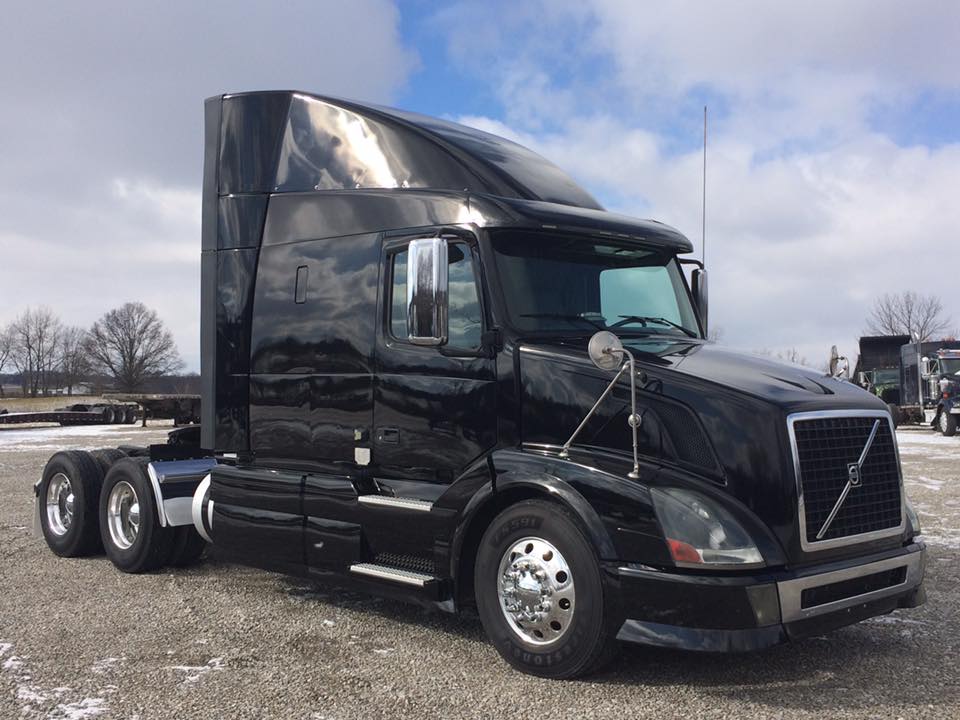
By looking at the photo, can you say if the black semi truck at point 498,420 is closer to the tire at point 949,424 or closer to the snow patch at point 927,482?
the snow patch at point 927,482

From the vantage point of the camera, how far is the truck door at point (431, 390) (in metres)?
5.32

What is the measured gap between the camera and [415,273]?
16.8ft

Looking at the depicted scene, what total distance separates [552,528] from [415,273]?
1568mm

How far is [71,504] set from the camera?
838 cm

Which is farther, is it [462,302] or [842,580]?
[462,302]

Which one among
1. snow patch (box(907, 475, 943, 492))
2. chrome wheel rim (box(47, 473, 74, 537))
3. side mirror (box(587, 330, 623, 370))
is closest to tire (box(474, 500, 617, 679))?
side mirror (box(587, 330, 623, 370))

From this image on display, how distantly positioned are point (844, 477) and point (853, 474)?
0.06m

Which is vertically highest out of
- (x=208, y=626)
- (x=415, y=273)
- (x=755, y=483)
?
(x=415, y=273)

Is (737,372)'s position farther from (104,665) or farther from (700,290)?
(104,665)

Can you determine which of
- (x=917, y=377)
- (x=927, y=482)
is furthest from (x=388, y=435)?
(x=917, y=377)

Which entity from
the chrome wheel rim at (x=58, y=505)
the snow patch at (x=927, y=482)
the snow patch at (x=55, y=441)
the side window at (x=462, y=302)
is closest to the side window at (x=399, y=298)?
the side window at (x=462, y=302)

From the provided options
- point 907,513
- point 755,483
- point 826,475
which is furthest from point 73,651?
point 907,513

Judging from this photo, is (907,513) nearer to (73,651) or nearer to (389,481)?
(389,481)

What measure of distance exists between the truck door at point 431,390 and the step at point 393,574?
0.18 m
